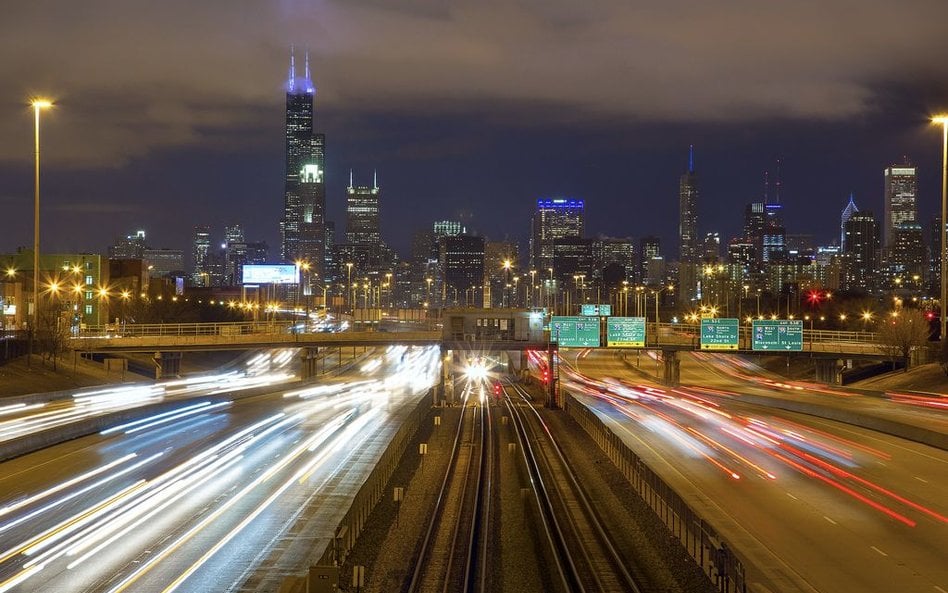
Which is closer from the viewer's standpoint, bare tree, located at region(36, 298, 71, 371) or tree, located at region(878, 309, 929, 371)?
bare tree, located at region(36, 298, 71, 371)

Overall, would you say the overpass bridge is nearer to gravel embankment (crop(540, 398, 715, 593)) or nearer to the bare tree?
the bare tree

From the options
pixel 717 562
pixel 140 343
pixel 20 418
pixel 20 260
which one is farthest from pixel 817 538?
pixel 20 260

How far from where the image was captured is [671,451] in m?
37.5

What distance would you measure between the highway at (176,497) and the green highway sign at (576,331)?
59.4 ft

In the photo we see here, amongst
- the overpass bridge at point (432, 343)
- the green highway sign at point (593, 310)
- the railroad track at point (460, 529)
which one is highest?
the green highway sign at point (593, 310)

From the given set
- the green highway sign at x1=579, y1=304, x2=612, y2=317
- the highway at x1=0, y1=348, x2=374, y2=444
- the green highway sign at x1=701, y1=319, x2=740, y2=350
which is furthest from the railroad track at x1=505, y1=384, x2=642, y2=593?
the green highway sign at x1=579, y1=304, x2=612, y2=317

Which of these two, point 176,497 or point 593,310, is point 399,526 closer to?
point 176,497

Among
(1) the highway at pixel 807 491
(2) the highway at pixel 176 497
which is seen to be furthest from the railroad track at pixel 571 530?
(2) the highway at pixel 176 497

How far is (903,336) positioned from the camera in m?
70.4

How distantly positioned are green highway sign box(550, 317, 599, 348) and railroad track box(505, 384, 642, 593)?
2144 centimetres

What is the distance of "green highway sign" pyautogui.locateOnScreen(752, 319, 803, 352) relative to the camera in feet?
214

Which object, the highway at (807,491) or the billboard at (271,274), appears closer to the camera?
the highway at (807,491)

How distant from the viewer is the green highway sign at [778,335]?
214ft

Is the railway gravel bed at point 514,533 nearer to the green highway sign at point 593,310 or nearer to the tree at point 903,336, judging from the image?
the tree at point 903,336
